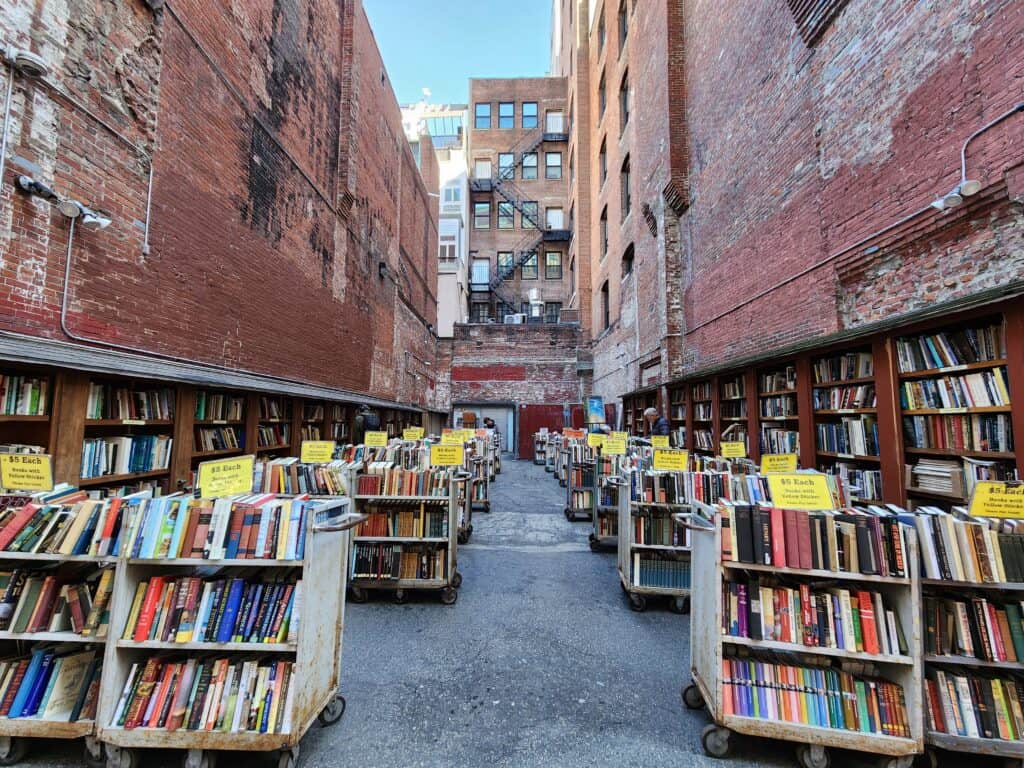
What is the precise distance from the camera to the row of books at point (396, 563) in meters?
4.24

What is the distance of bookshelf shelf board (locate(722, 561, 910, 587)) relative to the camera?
2.12 m

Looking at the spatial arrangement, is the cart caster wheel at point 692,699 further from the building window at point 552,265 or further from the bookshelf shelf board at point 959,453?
the building window at point 552,265

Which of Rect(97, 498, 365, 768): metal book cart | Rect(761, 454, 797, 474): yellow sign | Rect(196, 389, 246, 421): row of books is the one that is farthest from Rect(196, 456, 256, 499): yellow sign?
Rect(761, 454, 797, 474): yellow sign

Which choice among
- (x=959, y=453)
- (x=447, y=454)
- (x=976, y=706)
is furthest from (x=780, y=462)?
(x=447, y=454)

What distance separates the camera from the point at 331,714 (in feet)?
8.16

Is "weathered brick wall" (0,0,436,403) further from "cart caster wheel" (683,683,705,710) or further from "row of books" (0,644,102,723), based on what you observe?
"cart caster wheel" (683,683,705,710)

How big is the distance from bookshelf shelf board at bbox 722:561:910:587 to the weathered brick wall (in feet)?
18.1

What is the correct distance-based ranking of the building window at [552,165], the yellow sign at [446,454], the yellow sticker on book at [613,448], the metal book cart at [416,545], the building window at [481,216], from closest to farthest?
1. the metal book cart at [416,545]
2. the yellow sign at [446,454]
3. the yellow sticker on book at [613,448]
4. the building window at [552,165]
5. the building window at [481,216]

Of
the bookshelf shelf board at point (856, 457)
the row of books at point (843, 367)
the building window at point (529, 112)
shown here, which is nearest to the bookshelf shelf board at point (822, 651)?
the bookshelf shelf board at point (856, 457)

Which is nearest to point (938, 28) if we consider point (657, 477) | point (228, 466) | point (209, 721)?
point (657, 477)

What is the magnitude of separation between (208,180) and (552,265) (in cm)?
2131

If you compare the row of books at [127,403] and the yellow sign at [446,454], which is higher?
the row of books at [127,403]

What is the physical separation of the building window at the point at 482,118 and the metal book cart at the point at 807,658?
28.9 metres

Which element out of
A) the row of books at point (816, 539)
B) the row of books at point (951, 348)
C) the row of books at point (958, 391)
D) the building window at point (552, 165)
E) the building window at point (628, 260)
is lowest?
the row of books at point (816, 539)
